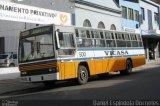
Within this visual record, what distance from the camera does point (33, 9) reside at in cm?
2680

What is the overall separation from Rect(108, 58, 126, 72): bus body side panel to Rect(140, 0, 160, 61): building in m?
25.1

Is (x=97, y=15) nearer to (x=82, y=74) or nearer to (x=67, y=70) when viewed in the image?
(x=82, y=74)

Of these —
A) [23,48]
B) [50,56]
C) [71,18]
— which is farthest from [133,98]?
[71,18]

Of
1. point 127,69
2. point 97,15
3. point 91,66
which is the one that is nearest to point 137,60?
point 127,69

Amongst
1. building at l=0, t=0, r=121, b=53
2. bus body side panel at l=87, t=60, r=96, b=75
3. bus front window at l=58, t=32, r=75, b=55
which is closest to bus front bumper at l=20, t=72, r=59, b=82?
bus front window at l=58, t=32, r=75, b=55

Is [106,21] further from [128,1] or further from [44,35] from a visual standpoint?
[44,35]

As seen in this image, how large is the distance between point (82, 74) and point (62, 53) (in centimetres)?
203

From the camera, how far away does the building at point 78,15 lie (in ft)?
112

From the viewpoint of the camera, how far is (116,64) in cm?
2325

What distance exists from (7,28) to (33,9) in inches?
615

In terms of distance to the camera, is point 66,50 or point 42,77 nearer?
point 42,77

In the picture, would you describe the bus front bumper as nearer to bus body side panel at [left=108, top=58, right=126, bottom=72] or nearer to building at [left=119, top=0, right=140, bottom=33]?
bus body side panel at [left=108, top=58, right=126, bottom=72]

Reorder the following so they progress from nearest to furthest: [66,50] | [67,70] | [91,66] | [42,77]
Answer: [42,77]
[67,70]
[66,50]
[91,66]

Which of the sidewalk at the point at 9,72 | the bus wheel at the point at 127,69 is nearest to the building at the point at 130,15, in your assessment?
the sidewalk at the point at 9,72
